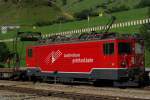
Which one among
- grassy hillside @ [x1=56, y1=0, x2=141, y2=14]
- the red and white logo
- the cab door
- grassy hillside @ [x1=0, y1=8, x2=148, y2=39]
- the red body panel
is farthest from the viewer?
grassy hillside @ [x1=56, y1=0, x2=141, y2=14]

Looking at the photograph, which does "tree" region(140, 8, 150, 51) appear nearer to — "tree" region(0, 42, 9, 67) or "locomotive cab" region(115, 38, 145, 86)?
"locomotive cab" region(115, 38, 145, 86)

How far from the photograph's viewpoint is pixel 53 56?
37.2 metres

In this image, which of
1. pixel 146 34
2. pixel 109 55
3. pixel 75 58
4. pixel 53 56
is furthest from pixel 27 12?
pixel 109 55

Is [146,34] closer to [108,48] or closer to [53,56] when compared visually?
[53,56]

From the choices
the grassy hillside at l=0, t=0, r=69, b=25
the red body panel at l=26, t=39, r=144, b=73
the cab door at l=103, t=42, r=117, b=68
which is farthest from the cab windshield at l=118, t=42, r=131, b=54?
the grassy hillside at l=0, t=0, r=69, b=25

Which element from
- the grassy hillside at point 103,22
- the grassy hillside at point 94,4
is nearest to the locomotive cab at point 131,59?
the grassy hillside at point 103,22

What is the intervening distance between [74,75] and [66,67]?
1.36 meters

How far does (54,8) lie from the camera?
132250 mm

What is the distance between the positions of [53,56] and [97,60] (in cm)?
632

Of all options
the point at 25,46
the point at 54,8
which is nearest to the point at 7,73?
the point at 25,46

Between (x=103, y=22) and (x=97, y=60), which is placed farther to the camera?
(x=103, y=22)

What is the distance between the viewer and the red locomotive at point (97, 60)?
2991 centimetres

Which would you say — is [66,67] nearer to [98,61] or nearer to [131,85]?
[98,61]

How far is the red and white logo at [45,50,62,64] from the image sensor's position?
36.3 metres
